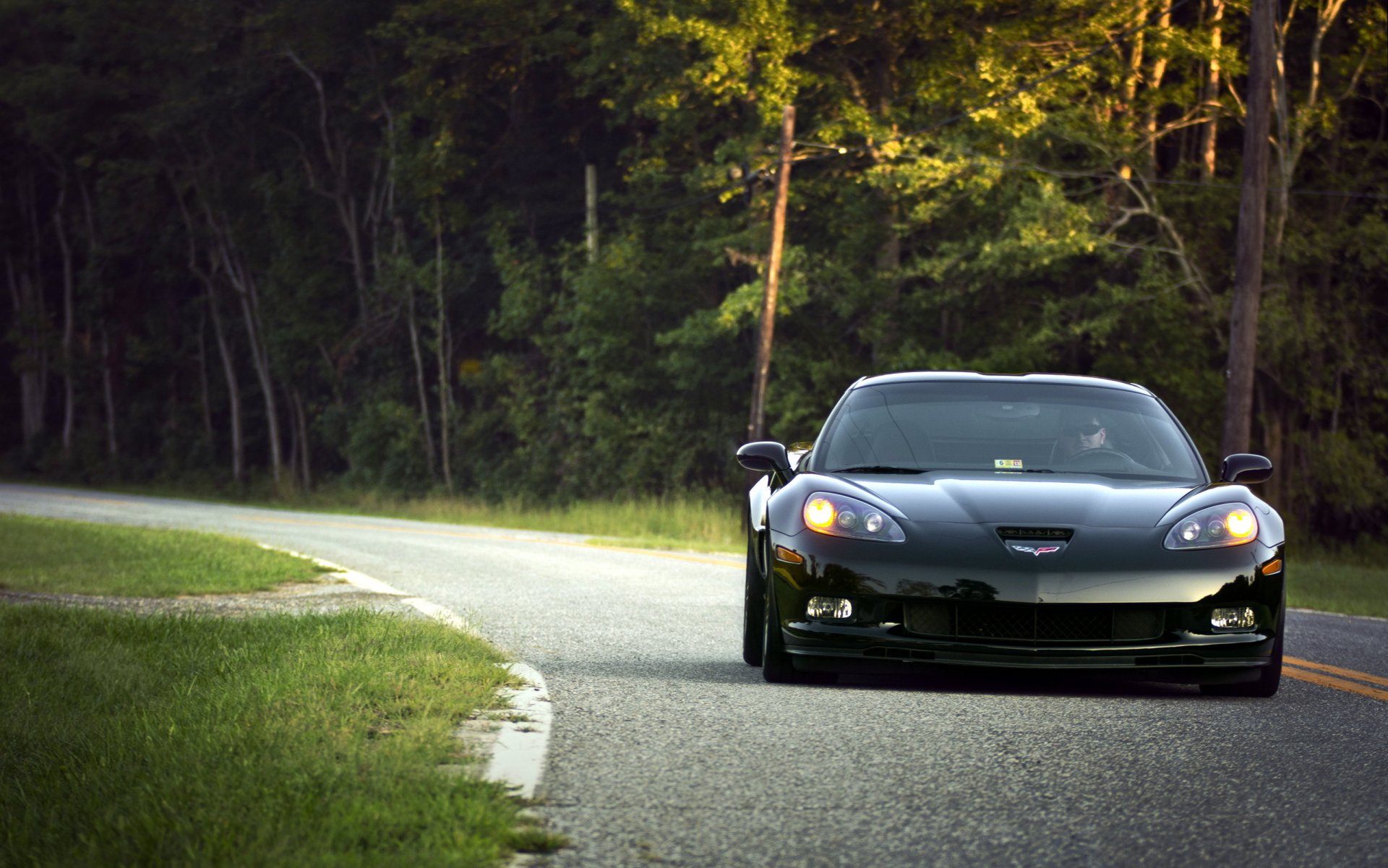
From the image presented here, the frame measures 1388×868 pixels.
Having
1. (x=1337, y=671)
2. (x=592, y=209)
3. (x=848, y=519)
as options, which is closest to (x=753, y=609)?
(x=848, y=519)

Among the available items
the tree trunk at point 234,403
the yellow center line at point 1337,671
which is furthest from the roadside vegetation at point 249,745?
the tree trunk at point 234,403

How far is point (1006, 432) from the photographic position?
25.5ft

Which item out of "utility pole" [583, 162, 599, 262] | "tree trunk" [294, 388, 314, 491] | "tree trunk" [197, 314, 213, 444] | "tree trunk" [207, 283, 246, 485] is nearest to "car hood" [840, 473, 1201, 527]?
"utility pole" [583, 162, 599, 262]

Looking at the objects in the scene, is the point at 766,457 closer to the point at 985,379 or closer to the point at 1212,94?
the point at 985,379

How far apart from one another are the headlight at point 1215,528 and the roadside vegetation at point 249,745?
292 cm

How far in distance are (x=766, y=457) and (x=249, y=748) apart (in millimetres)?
3048

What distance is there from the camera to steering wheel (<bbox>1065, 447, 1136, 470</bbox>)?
7.57 m

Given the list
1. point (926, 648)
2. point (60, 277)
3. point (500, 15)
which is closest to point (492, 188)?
point (500, 15)

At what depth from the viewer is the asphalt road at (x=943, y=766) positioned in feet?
15.0

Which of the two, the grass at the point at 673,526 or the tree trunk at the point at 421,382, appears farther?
the tree trunk at the point at 421,382

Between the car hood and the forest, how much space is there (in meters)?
17.8

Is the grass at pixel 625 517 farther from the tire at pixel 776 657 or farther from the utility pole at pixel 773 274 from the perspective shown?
the tire at pixel 776 657

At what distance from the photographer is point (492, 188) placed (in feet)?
140

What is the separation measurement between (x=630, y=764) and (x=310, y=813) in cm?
142
